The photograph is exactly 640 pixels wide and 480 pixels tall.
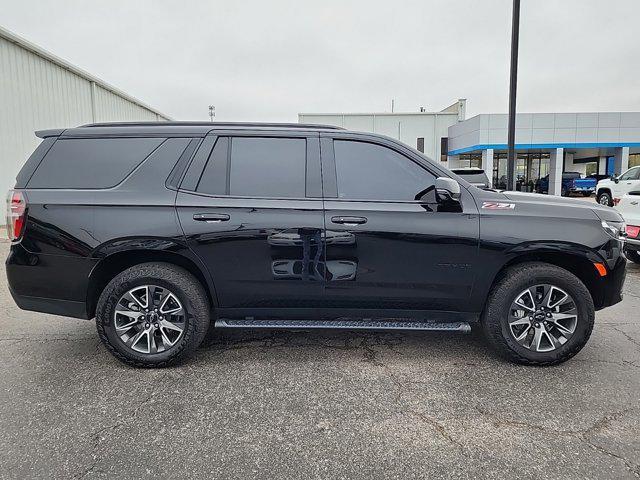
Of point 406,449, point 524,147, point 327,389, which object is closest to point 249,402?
point 327,389

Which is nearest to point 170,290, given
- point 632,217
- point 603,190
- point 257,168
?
point 257,168

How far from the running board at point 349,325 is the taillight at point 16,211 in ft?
5.76

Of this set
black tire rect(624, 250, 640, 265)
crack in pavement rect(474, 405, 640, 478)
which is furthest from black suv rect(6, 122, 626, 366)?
black tire rect(624, 250, 640, 265)

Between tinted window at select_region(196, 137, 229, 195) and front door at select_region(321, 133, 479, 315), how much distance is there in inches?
33.3

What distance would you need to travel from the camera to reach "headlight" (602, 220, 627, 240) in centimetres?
346

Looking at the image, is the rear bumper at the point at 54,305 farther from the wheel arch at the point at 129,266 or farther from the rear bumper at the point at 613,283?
the rear bumper at the point at 613,283

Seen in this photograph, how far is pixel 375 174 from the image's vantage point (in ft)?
11.5

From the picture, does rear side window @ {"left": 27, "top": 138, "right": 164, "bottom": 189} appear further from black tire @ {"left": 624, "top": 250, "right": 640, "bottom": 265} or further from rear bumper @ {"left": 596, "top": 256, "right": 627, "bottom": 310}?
black tire @ {"left": 624, "top": 250, "right": 640, "bottom": 265}

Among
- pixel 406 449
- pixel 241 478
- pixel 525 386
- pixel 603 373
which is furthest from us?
pixel 603 373

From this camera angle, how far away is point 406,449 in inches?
95.0

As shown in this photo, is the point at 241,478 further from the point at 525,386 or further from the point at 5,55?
the point at 5,55

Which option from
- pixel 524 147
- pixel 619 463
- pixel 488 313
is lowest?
pixel 619 463

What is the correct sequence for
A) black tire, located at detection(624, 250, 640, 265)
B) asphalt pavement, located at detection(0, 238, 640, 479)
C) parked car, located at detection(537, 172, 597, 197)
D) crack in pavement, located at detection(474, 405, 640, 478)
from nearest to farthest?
asphalt pavement, located at detection(0, 238, 640, 479), crack in pavement, located at detection(474, 405, 640, 478), black tire, located at detection(624, 250, 640, 265), parked car, located at detection(537, 172, 597, 197)

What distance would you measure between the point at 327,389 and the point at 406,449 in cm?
82
